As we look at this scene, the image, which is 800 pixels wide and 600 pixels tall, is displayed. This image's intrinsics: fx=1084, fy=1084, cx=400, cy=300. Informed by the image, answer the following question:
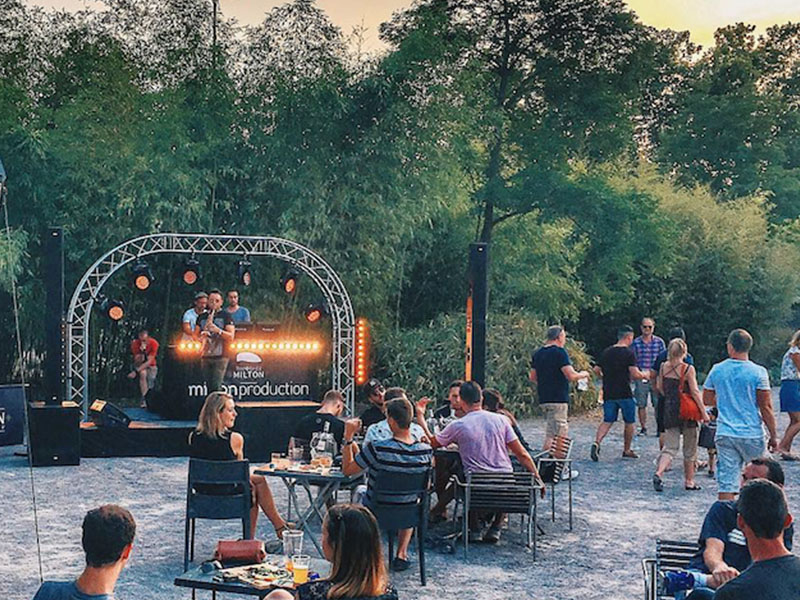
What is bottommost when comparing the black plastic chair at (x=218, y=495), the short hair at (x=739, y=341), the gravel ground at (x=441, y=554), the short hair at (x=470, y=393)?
the gravel ground at (x=441, y=554)

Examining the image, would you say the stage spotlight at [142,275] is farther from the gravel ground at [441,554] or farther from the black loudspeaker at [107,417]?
the gravel ground at [441,554]

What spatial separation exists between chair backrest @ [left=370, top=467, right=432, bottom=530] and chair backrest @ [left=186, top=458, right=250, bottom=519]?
2.72 feet

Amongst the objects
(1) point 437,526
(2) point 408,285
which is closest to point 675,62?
(2) point 408,285

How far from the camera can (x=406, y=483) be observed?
6.41 metres

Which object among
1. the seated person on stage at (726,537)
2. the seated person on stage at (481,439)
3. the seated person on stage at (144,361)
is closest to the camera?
the seated person on stage at (726,537)

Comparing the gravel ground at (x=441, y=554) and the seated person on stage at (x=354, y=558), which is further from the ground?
the seated person on stage at (x=354, y=558)

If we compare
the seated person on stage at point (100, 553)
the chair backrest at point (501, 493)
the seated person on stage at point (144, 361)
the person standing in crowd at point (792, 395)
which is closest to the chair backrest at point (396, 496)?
the chair backrest at point (501, 493)

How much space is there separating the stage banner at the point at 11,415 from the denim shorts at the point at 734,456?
297 inches

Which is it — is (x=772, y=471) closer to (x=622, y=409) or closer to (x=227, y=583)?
(x=227, y=583)

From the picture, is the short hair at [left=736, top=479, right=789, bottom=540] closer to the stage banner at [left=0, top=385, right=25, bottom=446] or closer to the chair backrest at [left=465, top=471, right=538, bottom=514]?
the chair backrest at [left=465, top=471, right=538, bottom=514]

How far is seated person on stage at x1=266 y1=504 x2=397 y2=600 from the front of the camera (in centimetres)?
381

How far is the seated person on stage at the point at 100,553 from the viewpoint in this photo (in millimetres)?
3475

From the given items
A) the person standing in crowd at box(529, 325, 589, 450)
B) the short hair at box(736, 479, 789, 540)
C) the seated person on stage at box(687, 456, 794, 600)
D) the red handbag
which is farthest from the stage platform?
the short hair at box(736, 479, 789, 540)

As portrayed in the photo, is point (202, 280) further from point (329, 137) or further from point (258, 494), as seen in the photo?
point (258, 494)
